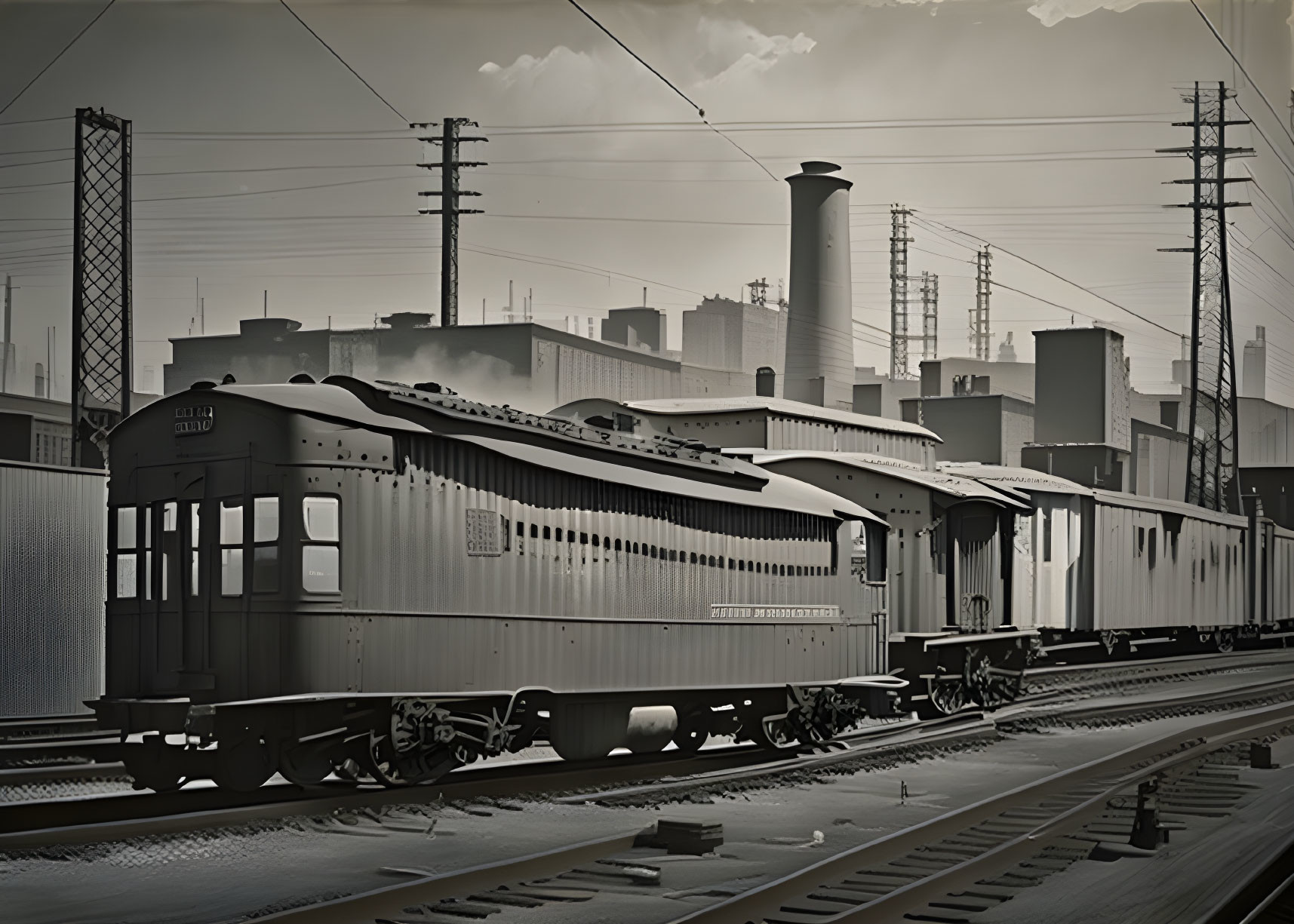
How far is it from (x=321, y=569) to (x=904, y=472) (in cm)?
1145

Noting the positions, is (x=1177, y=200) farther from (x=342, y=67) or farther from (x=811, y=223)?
(x=342, y=67)

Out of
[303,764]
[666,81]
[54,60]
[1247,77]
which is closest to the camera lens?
[303,764]

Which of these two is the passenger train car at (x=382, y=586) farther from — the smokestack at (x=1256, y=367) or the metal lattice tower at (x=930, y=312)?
the smokestack at (x=1256, y=367)

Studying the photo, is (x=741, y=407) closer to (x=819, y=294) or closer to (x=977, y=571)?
(x=819, y=294)

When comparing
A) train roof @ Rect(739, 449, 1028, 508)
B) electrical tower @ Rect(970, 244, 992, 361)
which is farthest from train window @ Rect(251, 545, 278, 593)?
train roof @ Rect(739, 449, 1028, 508)

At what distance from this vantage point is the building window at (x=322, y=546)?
431 inches

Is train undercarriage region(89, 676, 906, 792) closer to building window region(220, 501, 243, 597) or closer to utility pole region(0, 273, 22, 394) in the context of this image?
building window region(220, 501, 243, 597)

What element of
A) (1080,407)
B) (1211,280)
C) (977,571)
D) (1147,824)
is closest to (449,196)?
(1147,824)

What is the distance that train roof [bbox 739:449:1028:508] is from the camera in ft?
65.2

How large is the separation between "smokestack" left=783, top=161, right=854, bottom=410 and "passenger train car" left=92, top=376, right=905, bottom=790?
403 cm

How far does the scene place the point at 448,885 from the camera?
852cm

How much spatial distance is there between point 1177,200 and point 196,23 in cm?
1103

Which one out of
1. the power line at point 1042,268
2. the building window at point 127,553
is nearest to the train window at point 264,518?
the building window at point 127,553

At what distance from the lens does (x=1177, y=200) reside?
55.6 feet
